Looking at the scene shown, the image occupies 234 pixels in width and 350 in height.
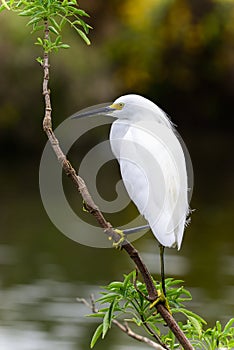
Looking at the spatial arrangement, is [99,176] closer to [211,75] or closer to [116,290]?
[211,75]

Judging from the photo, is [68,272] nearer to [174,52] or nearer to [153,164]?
[153,164]

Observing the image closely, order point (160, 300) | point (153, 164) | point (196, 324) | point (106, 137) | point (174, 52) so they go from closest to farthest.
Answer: point (160, 300) < point (196, 324) < point (153, 164) < point (106, 137) < point (174, 52)

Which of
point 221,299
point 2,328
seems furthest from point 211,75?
point 2,328

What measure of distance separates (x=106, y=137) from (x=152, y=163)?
8.88 m

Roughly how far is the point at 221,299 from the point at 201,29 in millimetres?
8883

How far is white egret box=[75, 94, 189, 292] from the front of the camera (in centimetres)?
179

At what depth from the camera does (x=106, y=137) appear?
1081cm

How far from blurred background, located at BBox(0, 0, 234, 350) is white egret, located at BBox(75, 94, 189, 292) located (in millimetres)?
2684

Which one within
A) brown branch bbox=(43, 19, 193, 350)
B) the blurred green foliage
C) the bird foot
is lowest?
the bird foot

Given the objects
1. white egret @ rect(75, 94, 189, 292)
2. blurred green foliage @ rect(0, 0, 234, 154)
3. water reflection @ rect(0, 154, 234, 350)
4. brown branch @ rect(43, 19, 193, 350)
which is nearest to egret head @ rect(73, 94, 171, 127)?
white egret @ rect(75, 94, 189, 292)

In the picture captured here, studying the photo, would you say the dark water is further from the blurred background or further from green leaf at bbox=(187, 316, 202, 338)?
green leaf at bbox=(187, 316, 202, 338)

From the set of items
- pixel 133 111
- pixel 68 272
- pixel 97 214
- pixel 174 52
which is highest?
pixel 174 52

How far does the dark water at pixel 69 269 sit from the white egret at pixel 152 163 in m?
2.67

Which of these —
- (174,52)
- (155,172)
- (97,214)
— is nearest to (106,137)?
(174,52)
